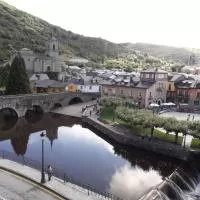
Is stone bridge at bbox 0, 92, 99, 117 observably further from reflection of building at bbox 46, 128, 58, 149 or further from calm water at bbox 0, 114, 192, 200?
reflection of building at bbox 46, 128, 58, 149

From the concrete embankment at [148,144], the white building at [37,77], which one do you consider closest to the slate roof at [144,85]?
the concrete embankment at [148,144]

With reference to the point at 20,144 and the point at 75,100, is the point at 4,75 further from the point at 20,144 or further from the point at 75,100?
the point at 20,144

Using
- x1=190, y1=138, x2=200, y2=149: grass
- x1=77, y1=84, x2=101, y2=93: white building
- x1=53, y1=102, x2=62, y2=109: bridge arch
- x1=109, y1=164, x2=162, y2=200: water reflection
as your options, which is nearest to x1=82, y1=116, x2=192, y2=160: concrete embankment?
x1=190, y1=138, x2=200, y2=149: grass

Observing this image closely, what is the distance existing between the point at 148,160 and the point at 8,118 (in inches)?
1498

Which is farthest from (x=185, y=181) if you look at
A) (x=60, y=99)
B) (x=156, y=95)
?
(x=60, y=99)

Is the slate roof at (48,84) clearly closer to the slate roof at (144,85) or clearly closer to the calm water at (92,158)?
the slate roof at (144,85)

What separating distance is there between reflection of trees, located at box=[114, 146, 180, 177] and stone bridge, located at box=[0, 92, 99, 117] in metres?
29.0

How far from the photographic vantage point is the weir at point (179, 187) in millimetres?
30525

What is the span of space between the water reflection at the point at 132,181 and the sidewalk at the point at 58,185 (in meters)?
7.64

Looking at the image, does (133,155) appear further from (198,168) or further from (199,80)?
(199,80)

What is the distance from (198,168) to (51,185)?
893 inches

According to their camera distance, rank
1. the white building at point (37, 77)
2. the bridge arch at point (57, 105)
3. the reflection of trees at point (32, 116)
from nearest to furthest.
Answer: the reflection of trees at point (32, 116) → the bridge arch at point (57, 105) → the white building at point (37, 77)

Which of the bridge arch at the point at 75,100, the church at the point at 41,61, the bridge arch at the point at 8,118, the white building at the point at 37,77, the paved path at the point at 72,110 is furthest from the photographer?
the church at the point at 41,61

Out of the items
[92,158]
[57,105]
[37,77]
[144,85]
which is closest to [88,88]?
[37,77]
